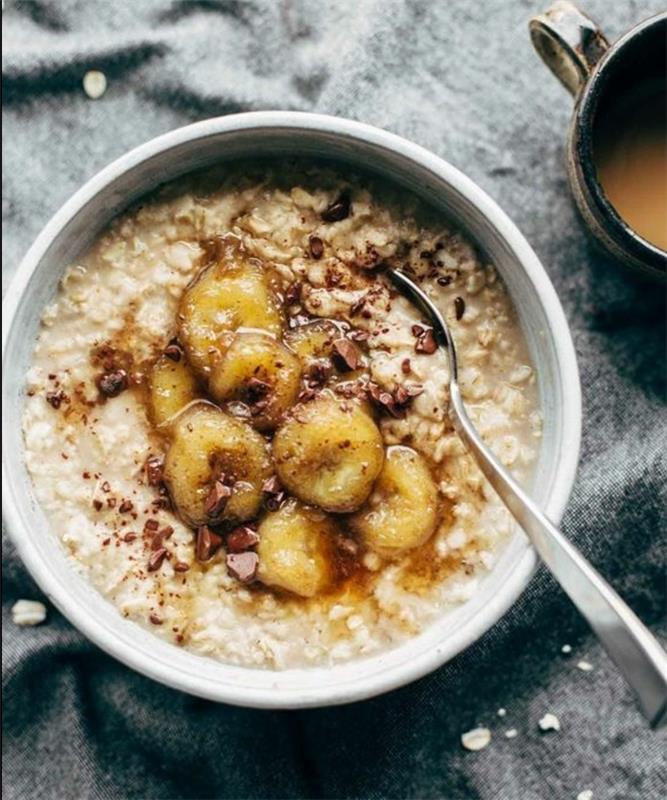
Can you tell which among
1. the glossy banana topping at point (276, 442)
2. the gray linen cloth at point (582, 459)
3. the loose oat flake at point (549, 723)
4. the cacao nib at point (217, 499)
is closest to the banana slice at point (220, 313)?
the glossy banana topping at point (276, 442)

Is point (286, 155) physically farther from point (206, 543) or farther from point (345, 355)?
point (206, 543)

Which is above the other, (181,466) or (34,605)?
(181,466)

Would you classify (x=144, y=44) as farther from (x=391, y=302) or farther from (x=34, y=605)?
(x=34, y=605)

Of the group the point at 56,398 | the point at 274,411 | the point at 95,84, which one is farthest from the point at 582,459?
the point at 95,84

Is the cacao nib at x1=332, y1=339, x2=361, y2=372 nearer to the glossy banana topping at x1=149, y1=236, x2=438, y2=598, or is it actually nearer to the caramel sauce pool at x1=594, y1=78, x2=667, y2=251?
the glossy banana topping at x1=149, y1=236, x2=438, y2=598

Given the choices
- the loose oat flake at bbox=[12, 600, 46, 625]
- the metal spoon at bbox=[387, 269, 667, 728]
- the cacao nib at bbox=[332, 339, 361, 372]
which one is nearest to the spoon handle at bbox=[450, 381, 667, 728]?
the metal spoon at bbox=[387, 269, 667, 728]

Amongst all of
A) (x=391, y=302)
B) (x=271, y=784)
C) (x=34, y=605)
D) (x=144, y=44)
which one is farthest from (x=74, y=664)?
(x=144, y=44)
